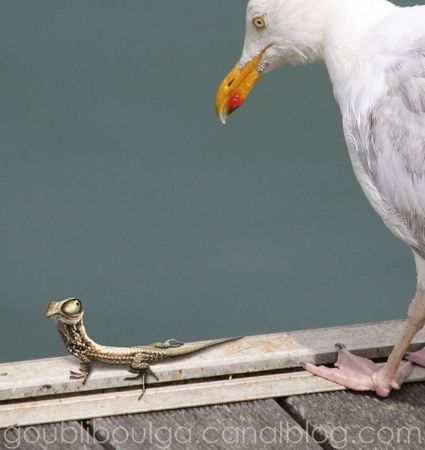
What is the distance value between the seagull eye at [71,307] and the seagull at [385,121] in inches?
26.9

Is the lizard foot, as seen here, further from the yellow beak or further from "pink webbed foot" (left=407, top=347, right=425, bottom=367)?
the yellow beak

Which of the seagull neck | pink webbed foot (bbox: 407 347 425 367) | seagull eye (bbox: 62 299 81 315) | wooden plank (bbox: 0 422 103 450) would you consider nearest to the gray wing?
the seagull neck

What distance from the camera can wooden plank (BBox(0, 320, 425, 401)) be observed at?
10.2ft

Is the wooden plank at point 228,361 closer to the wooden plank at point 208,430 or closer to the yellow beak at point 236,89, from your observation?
the wooden plank at point 208,430

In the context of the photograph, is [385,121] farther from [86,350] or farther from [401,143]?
[86,350]

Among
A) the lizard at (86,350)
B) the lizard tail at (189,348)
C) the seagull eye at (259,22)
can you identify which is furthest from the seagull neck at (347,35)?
the lizard at (86,350)

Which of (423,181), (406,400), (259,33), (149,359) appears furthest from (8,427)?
(259,33)

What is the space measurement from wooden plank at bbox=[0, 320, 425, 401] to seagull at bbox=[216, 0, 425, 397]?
0.07 m

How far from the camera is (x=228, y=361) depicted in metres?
3.23

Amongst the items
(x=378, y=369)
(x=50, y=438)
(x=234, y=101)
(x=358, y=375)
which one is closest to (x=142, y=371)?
(x=50, y=438)

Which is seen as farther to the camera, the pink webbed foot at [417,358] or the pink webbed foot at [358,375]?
the pink webbed foot at [417,358]

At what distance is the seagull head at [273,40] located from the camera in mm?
3637

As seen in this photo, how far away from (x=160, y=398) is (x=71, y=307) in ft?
1.19

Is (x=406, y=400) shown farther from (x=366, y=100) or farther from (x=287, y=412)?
(x=366, y=100)
